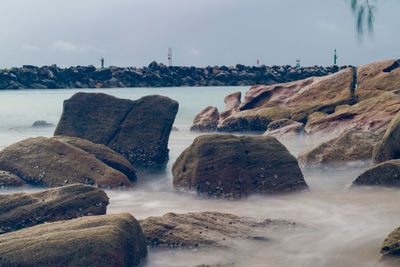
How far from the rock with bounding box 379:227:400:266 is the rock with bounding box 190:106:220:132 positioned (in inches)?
620

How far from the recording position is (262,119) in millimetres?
17938

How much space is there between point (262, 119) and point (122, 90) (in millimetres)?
51549

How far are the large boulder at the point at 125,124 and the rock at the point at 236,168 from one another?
2806mm

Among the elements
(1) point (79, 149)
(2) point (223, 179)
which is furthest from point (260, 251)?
(1) point (79, 149)

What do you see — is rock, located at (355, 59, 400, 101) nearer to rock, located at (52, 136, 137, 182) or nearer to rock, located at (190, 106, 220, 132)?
rock, located at (190, 106, 220, 132)

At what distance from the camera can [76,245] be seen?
414 cm

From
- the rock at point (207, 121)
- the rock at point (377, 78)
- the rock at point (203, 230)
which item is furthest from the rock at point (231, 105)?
the rock at point (203, 230)

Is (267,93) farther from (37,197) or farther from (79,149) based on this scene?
(37,197)

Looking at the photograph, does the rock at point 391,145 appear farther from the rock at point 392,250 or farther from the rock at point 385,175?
the rock at point 392,250

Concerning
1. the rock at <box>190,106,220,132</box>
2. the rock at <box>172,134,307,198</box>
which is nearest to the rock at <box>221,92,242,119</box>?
the rock at <box>190,106,220,132</box>

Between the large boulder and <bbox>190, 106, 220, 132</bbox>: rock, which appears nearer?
the large boulder

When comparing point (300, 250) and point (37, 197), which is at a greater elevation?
point (37, 197)

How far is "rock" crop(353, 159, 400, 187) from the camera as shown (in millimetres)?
7363

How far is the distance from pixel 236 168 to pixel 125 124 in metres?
4.41
